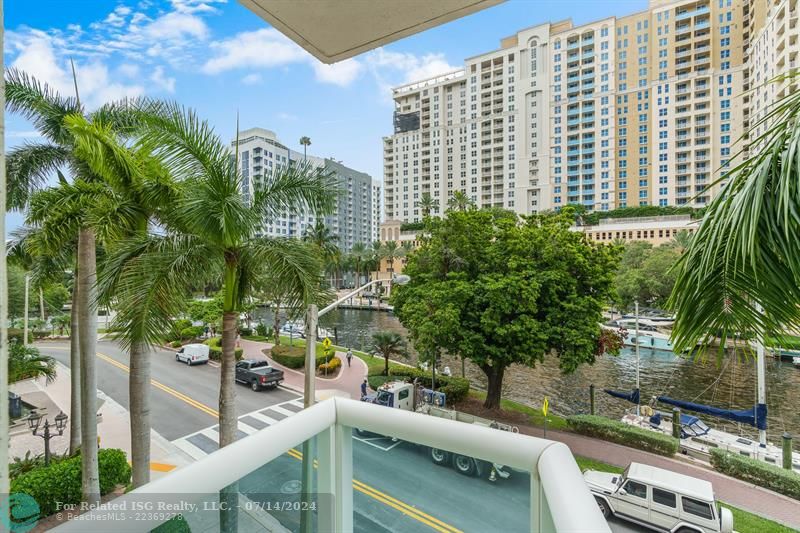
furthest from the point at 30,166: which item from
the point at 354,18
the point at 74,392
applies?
the point at 354,18

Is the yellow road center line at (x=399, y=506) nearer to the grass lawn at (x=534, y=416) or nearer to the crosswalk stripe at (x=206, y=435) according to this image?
the crosswalk stripe at (x=206, y=435)

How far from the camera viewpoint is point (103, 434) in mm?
11805

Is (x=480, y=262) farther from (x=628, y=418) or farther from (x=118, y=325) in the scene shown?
(x=118, y=325)

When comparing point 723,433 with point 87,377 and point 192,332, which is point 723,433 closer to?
point 87,377

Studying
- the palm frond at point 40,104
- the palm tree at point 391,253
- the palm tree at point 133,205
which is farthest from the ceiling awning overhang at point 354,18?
the palm tree at point 391,253

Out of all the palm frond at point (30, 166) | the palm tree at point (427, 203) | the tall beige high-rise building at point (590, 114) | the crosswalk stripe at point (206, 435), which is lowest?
the crosswalk stripe at point (206, 435)

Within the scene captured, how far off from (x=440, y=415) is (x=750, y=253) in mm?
10575

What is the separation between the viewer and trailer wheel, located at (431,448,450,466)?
4.59 feet

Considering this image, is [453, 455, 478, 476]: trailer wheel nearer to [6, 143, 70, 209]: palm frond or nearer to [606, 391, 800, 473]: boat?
[6, 143, 70, 209]: palm frond

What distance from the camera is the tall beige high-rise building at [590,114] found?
5250 centimetres

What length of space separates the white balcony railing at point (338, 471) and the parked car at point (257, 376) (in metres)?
16.1

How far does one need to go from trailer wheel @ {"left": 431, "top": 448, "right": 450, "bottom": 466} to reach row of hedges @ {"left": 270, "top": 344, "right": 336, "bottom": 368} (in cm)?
1809

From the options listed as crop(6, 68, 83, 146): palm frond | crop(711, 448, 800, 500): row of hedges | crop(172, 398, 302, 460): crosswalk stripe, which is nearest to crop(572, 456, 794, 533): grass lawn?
crop(711, 448, 800, 500): row of hedges

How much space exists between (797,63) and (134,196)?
46.7m
